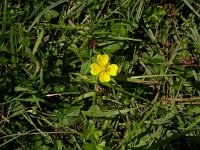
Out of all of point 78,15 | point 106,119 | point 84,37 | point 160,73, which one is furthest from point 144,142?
point 78,15

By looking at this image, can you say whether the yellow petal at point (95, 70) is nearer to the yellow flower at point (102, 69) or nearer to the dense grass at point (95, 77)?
the yellow flower at point (102, 69)

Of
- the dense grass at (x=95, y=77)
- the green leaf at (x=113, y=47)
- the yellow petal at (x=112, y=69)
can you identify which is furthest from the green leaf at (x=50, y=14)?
the yellow petal at (x=112, y=69)

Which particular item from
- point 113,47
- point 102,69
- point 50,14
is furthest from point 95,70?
point 50,14

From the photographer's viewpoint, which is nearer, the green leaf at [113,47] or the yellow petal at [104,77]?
the yellow petal at [104,77]

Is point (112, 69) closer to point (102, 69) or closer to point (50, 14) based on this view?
point (102, 69)

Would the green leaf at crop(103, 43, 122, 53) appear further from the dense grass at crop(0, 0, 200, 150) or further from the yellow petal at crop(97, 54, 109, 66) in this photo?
the yellow petal at crop(97, 54, 109, 66)

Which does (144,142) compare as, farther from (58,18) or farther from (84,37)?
(58,18)

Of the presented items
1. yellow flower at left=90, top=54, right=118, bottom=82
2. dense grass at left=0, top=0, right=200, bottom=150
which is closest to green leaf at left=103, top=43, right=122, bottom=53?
dense grass at left=0, top=0, right=200, bottom=150
